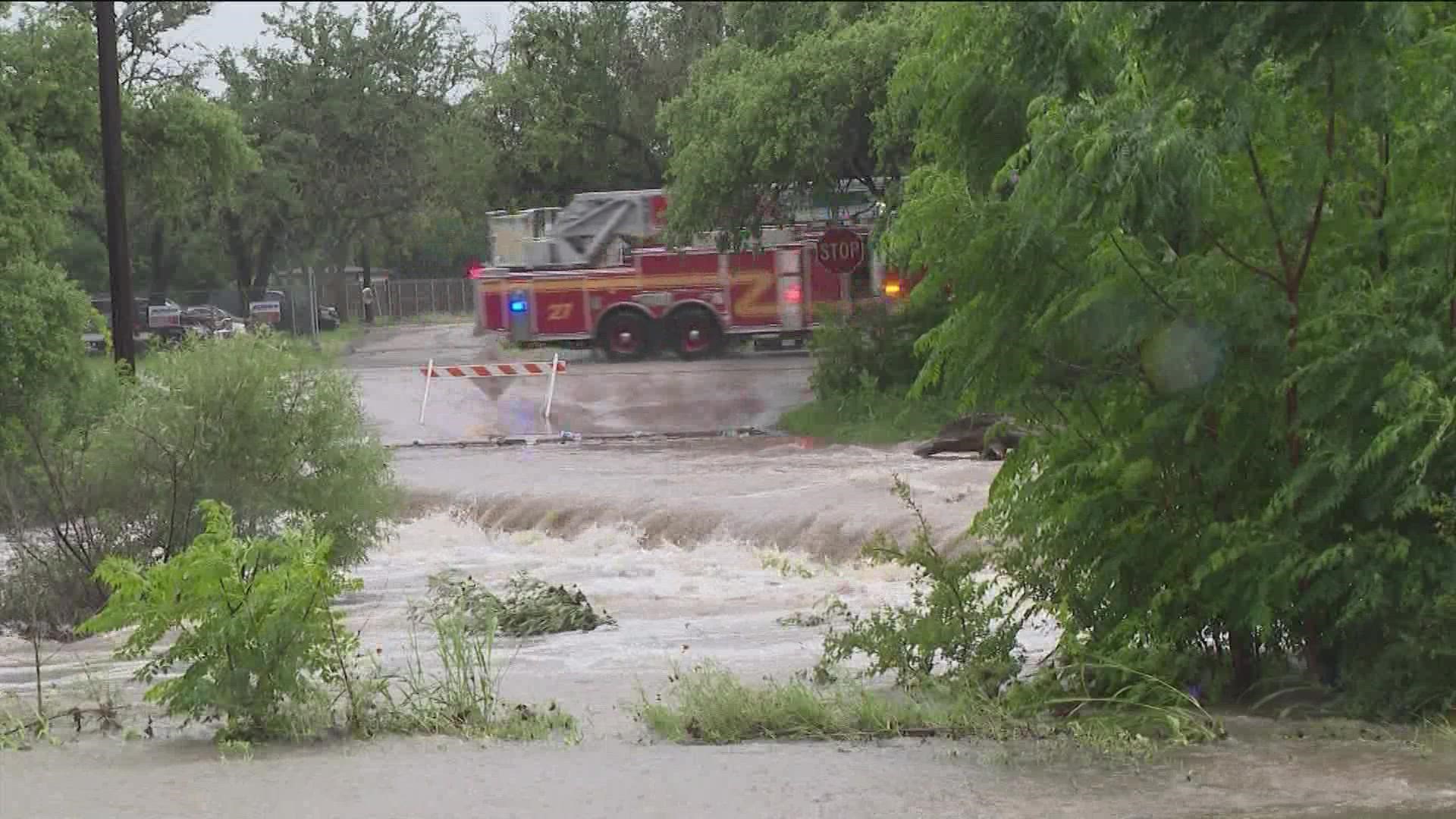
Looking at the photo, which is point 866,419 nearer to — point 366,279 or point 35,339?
point 35,339

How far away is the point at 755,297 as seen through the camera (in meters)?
35.7

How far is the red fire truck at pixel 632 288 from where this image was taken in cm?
3562

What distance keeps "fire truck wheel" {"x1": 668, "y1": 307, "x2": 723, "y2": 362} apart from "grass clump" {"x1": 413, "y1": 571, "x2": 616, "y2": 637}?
65.4 feet

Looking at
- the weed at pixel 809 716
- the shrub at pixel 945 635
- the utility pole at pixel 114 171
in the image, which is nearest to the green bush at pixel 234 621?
the weed at pixel 809 716

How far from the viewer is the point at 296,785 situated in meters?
9.55

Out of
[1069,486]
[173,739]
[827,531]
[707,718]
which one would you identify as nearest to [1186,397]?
[1069,486]

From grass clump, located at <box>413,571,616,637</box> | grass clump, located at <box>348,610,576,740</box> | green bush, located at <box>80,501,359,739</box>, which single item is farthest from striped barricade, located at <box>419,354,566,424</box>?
green bush, located at <box>80,501,359,739</box>

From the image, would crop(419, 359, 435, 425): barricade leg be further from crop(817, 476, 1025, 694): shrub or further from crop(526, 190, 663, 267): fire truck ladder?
crop(817, 476, 1025, 694): shrub

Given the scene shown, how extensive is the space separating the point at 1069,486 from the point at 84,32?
1536 centimetres

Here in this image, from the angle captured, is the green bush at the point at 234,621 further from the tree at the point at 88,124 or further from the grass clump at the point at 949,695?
the tree at the point at 88,124

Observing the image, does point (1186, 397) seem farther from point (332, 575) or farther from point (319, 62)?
point (319, 62)

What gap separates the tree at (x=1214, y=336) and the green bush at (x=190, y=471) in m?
7.64

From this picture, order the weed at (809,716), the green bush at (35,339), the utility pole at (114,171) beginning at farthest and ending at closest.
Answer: the utility pole at (114,171)
the green bush at (35,339)
the weed at (809,716)

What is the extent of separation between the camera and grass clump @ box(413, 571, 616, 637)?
14.9m
